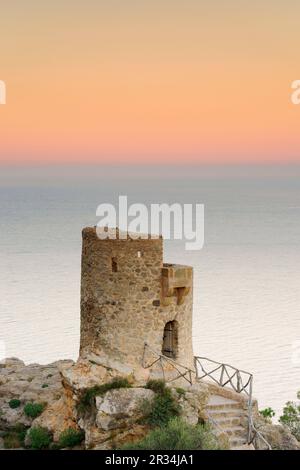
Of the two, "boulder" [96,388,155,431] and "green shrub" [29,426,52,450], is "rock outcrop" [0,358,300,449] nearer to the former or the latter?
"boulder" [96,388,155,431]

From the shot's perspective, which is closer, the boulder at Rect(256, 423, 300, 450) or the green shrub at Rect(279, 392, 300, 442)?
the boulder at Rect(256, 423, 300, 450)

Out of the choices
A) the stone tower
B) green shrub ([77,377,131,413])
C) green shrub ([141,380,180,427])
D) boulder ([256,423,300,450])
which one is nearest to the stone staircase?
boulder ([256,423,300,450])

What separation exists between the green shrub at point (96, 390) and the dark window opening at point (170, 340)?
3.22m

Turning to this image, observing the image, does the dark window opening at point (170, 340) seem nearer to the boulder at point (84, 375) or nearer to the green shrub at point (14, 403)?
the boulder at point (84, 375)

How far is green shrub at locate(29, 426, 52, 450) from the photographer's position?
35312 millimetres

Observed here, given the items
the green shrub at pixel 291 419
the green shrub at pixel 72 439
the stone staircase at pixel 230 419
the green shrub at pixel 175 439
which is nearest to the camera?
the green shrub at pixel 175 439

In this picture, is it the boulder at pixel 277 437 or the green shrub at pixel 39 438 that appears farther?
the boulder at pixel 277 437

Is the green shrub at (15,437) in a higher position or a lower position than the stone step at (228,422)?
lower

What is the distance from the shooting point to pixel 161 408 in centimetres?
3403

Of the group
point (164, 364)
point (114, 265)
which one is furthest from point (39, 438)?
point (114, 265)

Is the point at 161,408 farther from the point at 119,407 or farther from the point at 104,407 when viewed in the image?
the point at 104,407

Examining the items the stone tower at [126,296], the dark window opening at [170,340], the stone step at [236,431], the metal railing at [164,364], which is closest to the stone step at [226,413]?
the stone step at [236,431]

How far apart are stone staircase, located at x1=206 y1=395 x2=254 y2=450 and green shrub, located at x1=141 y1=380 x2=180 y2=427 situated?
178 cm

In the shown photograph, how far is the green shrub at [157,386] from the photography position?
114ft
